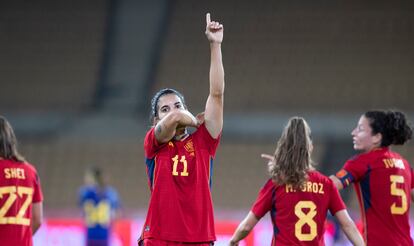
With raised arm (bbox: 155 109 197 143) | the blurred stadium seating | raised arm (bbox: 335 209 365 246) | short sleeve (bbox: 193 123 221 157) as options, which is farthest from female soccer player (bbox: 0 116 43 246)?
the blurred stadium seating

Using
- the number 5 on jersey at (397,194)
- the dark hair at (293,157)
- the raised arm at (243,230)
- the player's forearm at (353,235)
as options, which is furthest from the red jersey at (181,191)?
the number 5 on jersey at (397,194)

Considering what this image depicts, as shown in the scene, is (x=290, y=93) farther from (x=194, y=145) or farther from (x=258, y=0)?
(x=194, y=145)

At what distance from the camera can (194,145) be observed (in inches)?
203

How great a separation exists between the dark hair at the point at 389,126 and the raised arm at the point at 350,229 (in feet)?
2.54

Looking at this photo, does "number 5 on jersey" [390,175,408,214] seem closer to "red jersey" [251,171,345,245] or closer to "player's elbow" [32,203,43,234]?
"red jersey" [251,171,345,245]

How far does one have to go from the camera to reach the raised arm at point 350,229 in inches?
230

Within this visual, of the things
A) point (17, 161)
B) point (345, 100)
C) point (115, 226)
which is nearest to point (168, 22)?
point (345, 100)

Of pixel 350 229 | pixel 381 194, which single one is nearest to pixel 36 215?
pixel 350 229

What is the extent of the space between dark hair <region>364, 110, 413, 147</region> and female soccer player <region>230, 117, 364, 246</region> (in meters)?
0.68

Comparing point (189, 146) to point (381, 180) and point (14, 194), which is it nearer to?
point (14, 194)

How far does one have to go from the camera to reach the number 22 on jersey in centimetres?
598

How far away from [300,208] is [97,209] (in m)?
7.93

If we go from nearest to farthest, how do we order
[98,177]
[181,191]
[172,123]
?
[172,123], [181,191], [98,177]

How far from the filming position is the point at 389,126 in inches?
254
